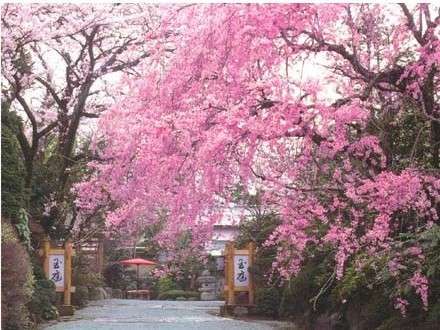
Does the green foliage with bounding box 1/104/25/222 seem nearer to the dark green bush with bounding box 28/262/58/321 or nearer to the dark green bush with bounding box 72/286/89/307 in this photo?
the dark green bush with bounding box 28/262/58/321

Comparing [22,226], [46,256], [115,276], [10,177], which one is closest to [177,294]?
[115,276]

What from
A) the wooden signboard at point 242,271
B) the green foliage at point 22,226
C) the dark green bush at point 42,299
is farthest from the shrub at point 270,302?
the green foliage at point 22,226

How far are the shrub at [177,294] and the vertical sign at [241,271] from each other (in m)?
8.14

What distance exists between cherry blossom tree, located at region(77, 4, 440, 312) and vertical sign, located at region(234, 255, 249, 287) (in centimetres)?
564

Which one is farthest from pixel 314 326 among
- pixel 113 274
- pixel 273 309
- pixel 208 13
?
pixel 113 274

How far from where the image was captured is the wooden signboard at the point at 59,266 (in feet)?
36.9

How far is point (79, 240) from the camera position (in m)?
→ 14.3

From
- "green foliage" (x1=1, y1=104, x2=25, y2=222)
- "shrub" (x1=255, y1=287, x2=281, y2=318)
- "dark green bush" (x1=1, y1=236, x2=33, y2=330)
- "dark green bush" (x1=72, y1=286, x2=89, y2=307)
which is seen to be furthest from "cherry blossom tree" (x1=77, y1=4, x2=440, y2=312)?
"dark green bush" (x1=72, y1=286, x2=89, y2=307)

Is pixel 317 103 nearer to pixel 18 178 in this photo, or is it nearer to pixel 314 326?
pixel 314 326

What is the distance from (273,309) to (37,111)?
510cm

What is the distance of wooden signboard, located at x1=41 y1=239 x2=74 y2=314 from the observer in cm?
1124

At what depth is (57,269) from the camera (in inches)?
449

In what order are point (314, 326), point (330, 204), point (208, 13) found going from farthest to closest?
1. point (314, 326)
2. point (330, 204)
3. point (208, 13)

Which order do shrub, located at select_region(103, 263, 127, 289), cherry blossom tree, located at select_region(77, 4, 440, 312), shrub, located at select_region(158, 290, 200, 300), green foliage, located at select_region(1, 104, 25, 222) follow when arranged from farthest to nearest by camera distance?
shrub, located at select_region(103, 263, 127, 289) < shrub, located at select_region(158, 290, 200, 300) < green foliage, located at select_region(1, 104, 25, 222) < cherry blossom tree, located at select_region(77, 4, 440, 312)
